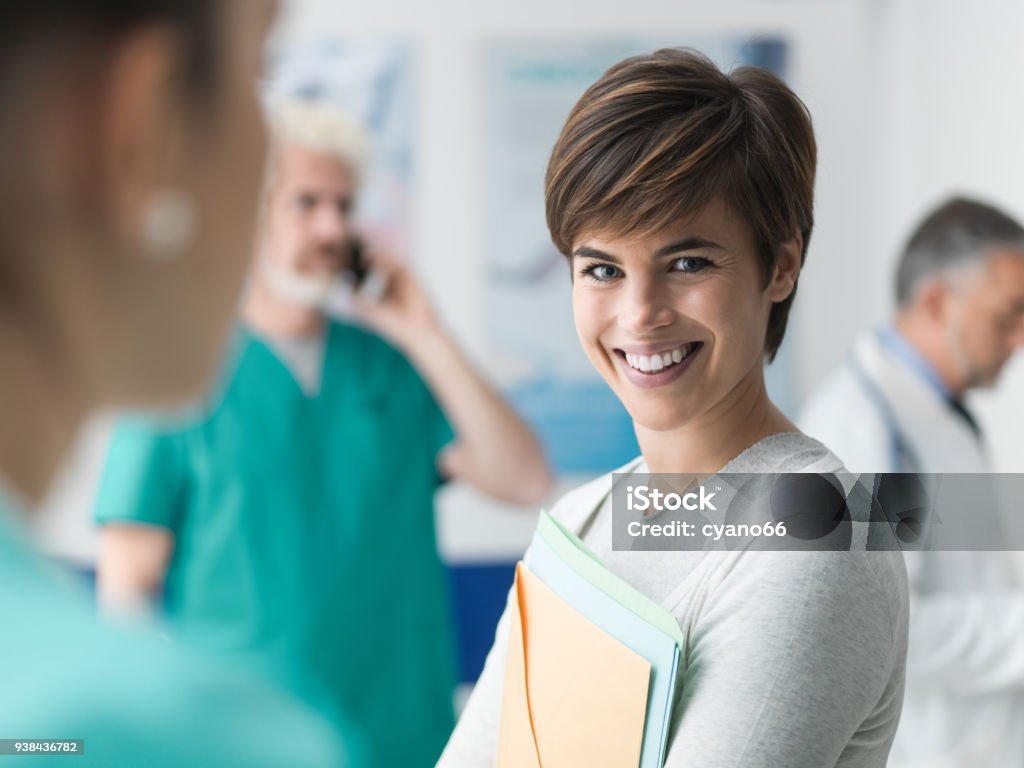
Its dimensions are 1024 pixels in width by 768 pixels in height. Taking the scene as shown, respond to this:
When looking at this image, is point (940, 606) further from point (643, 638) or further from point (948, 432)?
point (643, 638)

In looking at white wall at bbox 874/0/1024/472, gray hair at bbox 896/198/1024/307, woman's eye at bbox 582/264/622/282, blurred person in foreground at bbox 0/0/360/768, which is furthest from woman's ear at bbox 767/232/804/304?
white wall at bbox 874/0/1024/472

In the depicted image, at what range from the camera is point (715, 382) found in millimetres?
Result: 726

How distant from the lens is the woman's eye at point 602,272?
0.72 m

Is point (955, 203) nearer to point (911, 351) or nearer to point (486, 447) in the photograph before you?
point (911, 351)

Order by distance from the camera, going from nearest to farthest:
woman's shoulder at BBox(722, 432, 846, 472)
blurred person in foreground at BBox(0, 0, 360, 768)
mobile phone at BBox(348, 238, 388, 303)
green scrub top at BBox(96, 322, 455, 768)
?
blurred person in foreground at BBox(0, 0, 360, 768) → woman's shoulder at BBox(722, 432, 846, 472) → green scrub top at BBox(96, 322, 455, 768) → mobile phone at BBox(348, 238, 388, 303)

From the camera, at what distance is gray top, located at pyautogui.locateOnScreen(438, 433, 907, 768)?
0.58 m

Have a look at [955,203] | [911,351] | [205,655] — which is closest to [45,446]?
[205,655]

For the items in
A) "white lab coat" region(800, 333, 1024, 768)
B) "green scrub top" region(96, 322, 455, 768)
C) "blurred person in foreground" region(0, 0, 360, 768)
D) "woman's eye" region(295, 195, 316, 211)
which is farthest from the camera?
"woman's eye" region(295, 195, 316, 211)

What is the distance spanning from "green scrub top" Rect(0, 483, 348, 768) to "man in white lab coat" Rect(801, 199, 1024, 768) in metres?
1.15

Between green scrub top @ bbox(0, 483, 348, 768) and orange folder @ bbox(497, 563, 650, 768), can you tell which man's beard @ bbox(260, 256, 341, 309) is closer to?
orange folder @ bbox(497, 563, 650, 768)

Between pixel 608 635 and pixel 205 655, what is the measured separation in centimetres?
40

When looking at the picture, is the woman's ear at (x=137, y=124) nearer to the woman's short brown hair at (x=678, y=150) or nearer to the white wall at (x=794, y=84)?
the woman's short brown hair at (x=678, y=150)

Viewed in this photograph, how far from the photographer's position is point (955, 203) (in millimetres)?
1590

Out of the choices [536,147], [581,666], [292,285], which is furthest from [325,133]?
[581,666]
